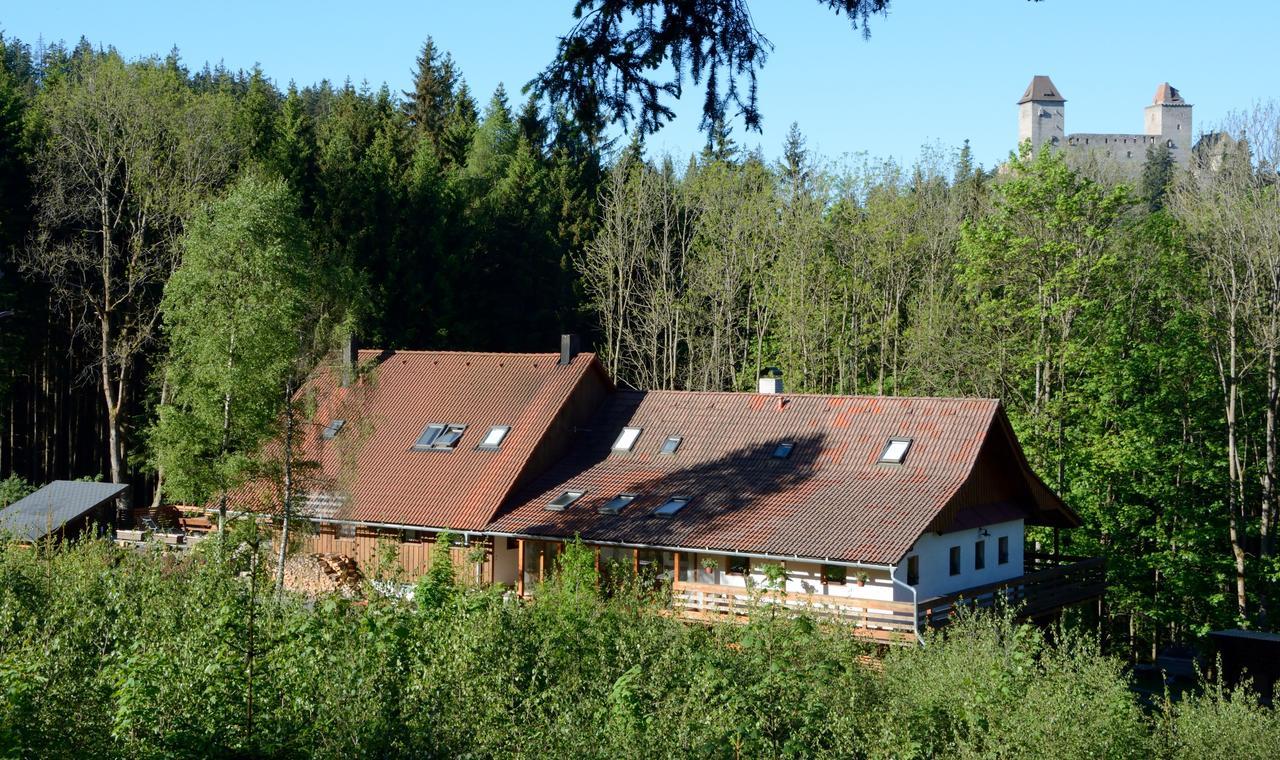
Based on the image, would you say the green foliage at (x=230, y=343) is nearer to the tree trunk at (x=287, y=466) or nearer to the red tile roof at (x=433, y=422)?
the tree trunk at (x=287, y=466)

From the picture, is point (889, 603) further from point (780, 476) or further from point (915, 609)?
point (780, 476)

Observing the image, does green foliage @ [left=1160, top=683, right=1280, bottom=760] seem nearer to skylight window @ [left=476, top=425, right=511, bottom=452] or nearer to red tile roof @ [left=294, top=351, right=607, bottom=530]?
red tile roof @ [left=294, top=351, right=607, bottom=530]

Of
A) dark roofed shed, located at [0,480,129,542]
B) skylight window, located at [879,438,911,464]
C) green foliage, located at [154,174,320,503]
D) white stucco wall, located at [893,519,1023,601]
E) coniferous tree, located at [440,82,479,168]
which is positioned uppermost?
coniferous tree, located at [440,82,479,168]

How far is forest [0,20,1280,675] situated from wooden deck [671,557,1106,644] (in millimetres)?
6949

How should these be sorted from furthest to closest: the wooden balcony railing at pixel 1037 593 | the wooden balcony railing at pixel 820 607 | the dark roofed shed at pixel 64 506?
the dark roofed shed at pixel 64 506
the wooden balcony railing at pixel 1037 593
the wooden balcony railing at pixel 820 607

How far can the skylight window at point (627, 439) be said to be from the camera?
93.5ft

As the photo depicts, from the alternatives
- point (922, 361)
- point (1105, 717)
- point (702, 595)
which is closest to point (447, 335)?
point (922, 361)

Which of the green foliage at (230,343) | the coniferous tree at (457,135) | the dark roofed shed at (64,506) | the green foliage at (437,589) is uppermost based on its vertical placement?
the coniferous tree at (457,135)

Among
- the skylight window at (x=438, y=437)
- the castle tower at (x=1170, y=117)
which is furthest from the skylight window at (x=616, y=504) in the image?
the castle tower at (x=1170, y=117)

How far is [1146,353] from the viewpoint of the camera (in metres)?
33.6

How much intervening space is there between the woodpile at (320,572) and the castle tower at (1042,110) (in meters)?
123

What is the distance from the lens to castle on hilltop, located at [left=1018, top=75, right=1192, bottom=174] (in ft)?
437

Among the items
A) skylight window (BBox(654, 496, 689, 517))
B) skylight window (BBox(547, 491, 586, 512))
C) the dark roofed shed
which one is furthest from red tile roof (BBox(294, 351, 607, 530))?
the dark roofed shed

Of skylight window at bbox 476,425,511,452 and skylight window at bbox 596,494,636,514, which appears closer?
skylight window at bbox 596,494,636,514
